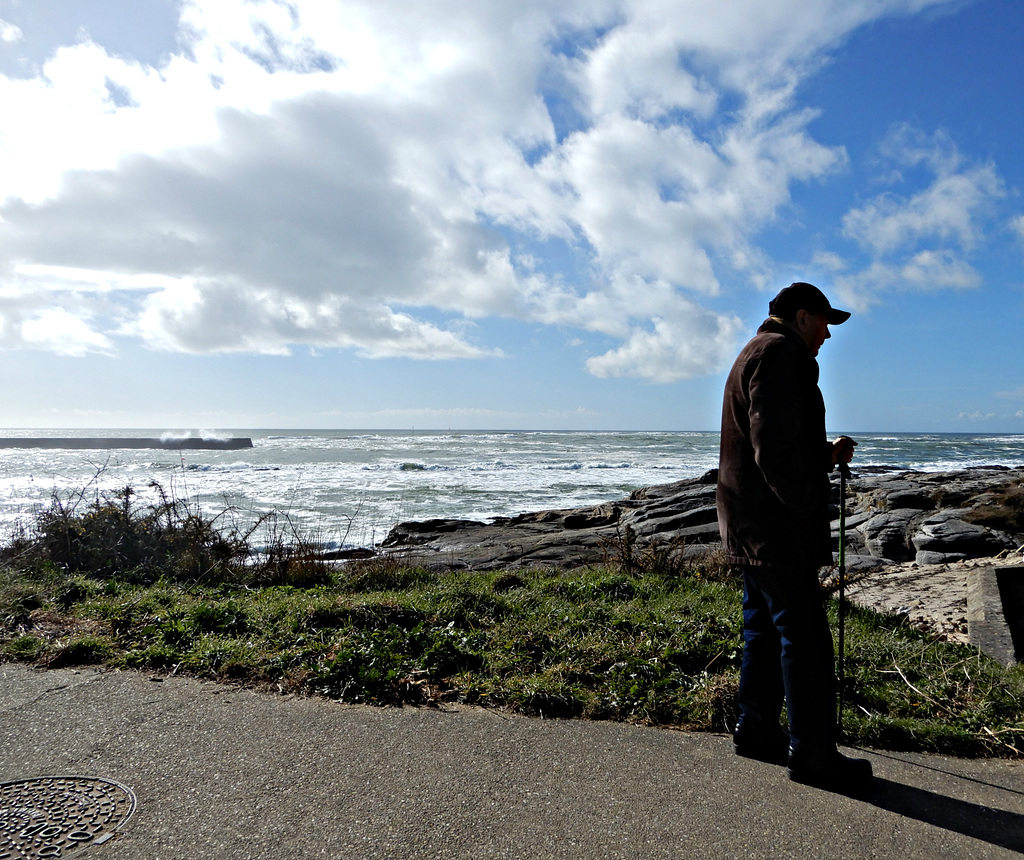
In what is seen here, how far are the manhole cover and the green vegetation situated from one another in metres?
1.14

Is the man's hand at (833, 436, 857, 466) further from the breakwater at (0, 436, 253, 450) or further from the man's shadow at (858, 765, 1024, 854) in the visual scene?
the breakwater at (0, 436, 253, 450)

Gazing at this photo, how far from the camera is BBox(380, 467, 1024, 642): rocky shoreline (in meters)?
6.27

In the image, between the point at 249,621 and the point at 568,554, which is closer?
the point at 249,621

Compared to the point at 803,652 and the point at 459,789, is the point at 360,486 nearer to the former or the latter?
the point at 459,789

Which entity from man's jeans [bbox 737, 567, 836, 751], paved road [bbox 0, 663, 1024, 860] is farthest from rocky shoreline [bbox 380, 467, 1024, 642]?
paved road [bbox 0, 663, 1024, 860]

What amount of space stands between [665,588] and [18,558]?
19.4 feet

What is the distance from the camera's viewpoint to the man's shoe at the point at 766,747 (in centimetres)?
294

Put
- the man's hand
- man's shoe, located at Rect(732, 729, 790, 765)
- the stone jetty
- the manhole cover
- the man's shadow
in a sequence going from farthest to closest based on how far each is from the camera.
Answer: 1. the stone jetty
2. the man's hand
3. man's shoe, located at Rect(732, 729, 790, 765)
4. the man's shadow
5. the manhole cover

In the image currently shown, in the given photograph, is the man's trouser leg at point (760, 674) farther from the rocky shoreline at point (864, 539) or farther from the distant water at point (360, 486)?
the distant water at point (360, 486)

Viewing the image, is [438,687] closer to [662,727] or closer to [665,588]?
[662,727]

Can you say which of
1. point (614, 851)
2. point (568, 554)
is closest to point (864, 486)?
point (568, 554)

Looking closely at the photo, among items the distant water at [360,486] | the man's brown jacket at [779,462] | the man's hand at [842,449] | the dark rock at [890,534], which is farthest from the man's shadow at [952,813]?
the dark rock at [890,534]

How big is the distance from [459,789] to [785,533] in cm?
161

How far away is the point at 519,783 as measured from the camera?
8.88 ft
